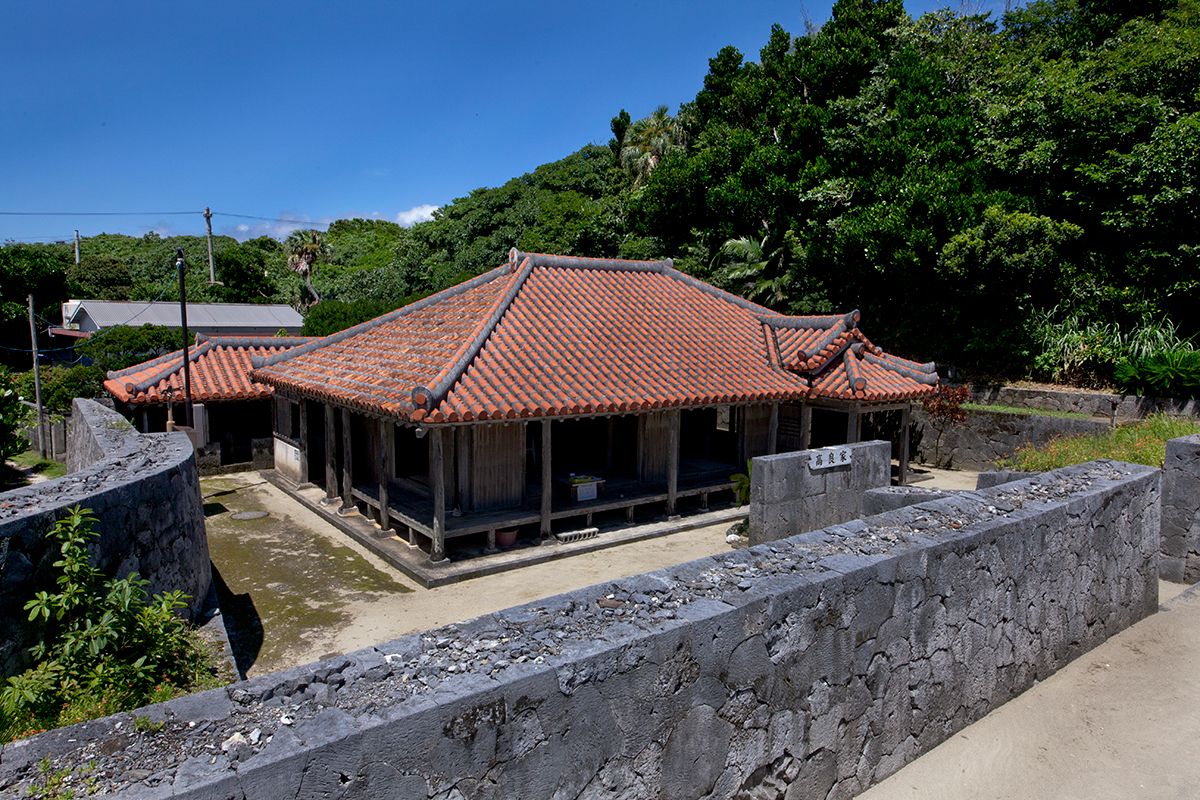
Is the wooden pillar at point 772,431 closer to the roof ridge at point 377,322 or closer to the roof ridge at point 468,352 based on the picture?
the roof ridge at point 468,352

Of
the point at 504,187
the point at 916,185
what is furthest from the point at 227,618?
the point at 504,187

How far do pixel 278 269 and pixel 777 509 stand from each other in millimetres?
50297

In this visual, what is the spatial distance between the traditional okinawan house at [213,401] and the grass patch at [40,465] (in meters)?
1.95

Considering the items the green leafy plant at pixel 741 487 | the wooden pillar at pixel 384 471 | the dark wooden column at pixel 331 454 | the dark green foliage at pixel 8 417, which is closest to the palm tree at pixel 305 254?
the dark green foliage at pixel 8 417

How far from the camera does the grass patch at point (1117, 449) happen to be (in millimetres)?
10195

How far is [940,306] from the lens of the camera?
2172 cm

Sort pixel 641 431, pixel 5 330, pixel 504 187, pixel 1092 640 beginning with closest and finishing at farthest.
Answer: pixel 1092 640 < pixel 641 431 < pixel 5 330 < pixel 504 187

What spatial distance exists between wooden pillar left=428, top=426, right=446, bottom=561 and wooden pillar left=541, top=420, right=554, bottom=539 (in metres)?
1.66

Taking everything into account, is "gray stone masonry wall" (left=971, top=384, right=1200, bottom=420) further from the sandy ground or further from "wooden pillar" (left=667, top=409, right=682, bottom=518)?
"wooden pillar" (left=667, top=409, right=682, bottom=518)

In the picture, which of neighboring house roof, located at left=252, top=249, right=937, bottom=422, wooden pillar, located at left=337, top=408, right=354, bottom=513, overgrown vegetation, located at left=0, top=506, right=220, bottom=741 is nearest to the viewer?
overgrown vegetation, located at left=0, top=506, right=220, bottom=741

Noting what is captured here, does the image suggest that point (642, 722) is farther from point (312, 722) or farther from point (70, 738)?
point (70, 738)

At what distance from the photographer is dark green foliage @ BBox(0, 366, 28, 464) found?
14445 mm

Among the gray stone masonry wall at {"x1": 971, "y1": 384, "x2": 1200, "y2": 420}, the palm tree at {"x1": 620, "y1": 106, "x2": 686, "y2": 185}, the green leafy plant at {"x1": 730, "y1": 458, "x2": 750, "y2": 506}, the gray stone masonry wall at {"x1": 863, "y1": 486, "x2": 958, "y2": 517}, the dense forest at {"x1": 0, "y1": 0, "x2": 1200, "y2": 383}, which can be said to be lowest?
the green leafy plant at {"x1": 730, "y1": 458, "x2": 750, "y2": 506}

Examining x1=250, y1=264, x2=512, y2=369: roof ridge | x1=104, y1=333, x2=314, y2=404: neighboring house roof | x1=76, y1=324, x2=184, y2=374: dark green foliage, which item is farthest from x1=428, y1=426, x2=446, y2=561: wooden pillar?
x1=76, y1=324, x2=184, y2=374: dark green foliage
